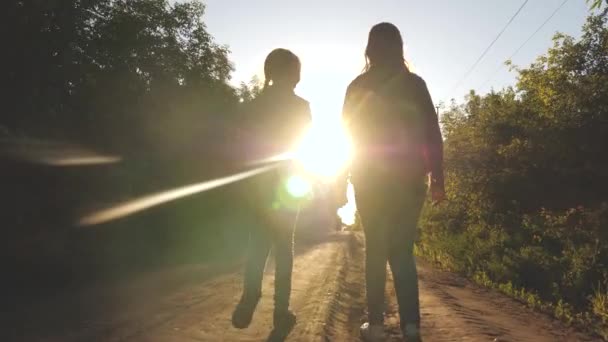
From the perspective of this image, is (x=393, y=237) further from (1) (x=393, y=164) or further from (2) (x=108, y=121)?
(2) (x=108, y=121)

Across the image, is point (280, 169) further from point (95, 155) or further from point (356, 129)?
point (95, 155)

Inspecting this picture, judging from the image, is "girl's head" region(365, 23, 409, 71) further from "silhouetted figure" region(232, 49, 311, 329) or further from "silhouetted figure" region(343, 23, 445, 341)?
"silhouetted figure" region(232, 49, 311, 329)

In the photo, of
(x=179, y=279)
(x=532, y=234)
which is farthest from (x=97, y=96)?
(x=532, y=234)

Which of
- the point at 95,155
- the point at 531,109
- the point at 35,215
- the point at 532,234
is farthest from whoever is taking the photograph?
the point at 531,109

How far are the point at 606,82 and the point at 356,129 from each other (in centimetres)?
1414

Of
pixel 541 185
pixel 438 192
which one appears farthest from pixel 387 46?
pixel 541 185

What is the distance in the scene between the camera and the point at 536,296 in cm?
801

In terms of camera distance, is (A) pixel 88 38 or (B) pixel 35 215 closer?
(B) pixel 35 215

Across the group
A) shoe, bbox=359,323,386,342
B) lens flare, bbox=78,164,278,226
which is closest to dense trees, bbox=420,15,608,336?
shoe, bbox=359,323,386,342

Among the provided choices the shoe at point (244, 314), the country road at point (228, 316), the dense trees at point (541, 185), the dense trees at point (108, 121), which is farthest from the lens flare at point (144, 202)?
the dense trees at point (541, 185)

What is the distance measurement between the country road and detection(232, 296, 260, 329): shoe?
23 centimetres

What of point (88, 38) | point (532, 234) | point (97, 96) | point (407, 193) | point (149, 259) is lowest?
point (149, 259)

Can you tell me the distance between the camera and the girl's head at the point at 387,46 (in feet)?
10.5

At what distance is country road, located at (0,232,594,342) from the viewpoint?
4004 mm
